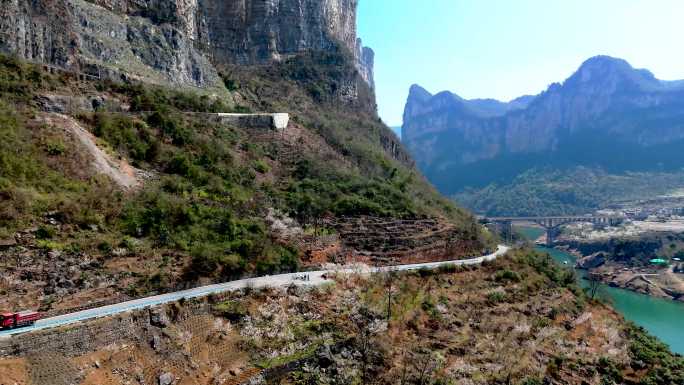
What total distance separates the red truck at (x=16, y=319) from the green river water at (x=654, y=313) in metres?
45.1

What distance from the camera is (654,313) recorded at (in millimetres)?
58344

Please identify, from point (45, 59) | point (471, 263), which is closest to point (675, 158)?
point (471, 263)

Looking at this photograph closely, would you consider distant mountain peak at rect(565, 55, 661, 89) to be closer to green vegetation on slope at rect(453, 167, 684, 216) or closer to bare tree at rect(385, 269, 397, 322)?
green vegetation on slope at rect(453, 167, 684, 216)

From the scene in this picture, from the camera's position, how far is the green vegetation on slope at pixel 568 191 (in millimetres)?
138000

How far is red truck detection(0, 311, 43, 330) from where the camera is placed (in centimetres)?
1606

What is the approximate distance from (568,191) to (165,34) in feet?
441

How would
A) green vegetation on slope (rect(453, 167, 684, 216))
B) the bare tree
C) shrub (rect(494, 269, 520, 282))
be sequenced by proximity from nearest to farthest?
the bare tree < shrub (rect(494, 269, 520, 282)) < green vegetation on slope (rect(453, 167, 684, 216))

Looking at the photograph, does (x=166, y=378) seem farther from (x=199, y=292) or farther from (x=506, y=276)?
(x=506, y=276)

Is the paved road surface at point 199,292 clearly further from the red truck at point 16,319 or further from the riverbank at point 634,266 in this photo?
the riverbank at point 634,266

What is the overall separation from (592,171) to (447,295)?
15374 centimetres

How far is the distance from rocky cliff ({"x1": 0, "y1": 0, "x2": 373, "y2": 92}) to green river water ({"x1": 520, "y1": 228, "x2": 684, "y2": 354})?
151 feet

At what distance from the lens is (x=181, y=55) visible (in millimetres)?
46531

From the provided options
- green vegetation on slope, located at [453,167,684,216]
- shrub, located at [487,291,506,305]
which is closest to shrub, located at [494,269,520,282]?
shrub, located at [487,291,506,305]

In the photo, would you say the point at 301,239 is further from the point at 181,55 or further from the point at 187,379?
the point at 181,55
